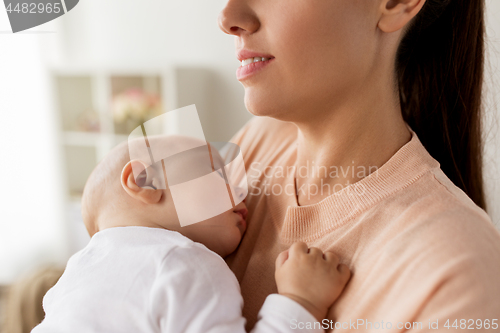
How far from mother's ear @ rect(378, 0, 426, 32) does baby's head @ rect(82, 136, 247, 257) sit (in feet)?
1.45

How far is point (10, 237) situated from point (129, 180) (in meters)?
2.36

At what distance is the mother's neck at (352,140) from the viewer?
29.5 inches

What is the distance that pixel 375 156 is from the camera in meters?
0.75

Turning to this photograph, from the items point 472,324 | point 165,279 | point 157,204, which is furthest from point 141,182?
point 472,324

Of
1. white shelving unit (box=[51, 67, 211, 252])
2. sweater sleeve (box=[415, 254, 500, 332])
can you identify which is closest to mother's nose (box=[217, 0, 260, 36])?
sweater sleeve (box=[415, 254, 500, 332])

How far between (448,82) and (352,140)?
1.04 ft

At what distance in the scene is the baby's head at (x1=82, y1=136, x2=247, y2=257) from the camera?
0.79m

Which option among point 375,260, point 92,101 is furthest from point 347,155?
point 92,101

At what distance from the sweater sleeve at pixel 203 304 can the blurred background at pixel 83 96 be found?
175 cm

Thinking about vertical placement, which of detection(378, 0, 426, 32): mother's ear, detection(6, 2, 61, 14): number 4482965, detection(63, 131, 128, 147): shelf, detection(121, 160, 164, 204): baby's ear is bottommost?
detection(63, 131, 128, 147): shelf

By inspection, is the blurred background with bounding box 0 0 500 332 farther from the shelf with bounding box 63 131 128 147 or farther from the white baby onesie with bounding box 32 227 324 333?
the white baby onesie with bounding box 32 227 324 333

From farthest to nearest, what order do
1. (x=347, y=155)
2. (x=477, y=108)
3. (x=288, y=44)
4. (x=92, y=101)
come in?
(x=92, y=101)
(x=477, y=108)
(x=347, y=155)
(x=288, y=44)

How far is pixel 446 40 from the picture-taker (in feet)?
2.79

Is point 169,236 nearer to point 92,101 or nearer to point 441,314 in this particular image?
point 441,314
